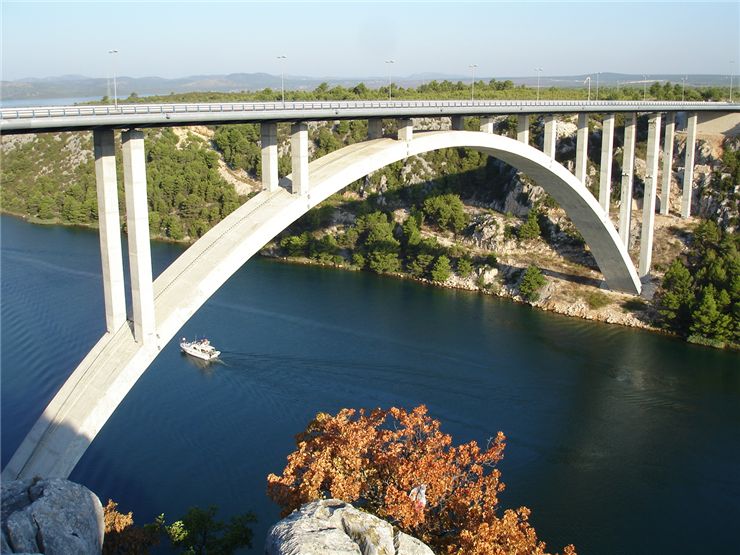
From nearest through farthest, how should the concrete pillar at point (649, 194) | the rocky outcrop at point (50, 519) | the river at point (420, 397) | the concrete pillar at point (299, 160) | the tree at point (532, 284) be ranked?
the rocky outcrop at point (50, 519) → the concrete pillar at point (299, 160) → the river at point (420, 397) → the concrete pillar at point (649, 194) → the tree at point (532, 284)

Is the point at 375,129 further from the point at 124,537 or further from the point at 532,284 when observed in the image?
the point at 532,284

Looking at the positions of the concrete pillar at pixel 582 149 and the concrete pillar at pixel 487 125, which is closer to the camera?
the concrete pillar at pixel 487 125

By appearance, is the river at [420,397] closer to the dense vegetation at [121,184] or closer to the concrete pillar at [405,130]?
the concrete pillar at [405,130]

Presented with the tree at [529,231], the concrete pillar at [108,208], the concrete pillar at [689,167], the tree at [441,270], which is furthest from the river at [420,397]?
the concrete pillar at [689,167]

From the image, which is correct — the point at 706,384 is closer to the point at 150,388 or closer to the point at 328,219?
the point at 150,388

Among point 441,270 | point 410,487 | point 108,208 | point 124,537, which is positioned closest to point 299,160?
point 108,208

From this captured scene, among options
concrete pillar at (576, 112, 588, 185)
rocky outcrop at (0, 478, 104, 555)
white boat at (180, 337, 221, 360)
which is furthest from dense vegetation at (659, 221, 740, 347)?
rocky outcrop at (0, 478, 104, 555)

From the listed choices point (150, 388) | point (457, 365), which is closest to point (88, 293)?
point (150, 388)

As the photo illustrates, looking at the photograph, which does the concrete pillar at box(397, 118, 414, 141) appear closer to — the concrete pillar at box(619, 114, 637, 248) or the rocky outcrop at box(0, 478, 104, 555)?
the rocky outcrop at box(0, 478, 104, 555)
